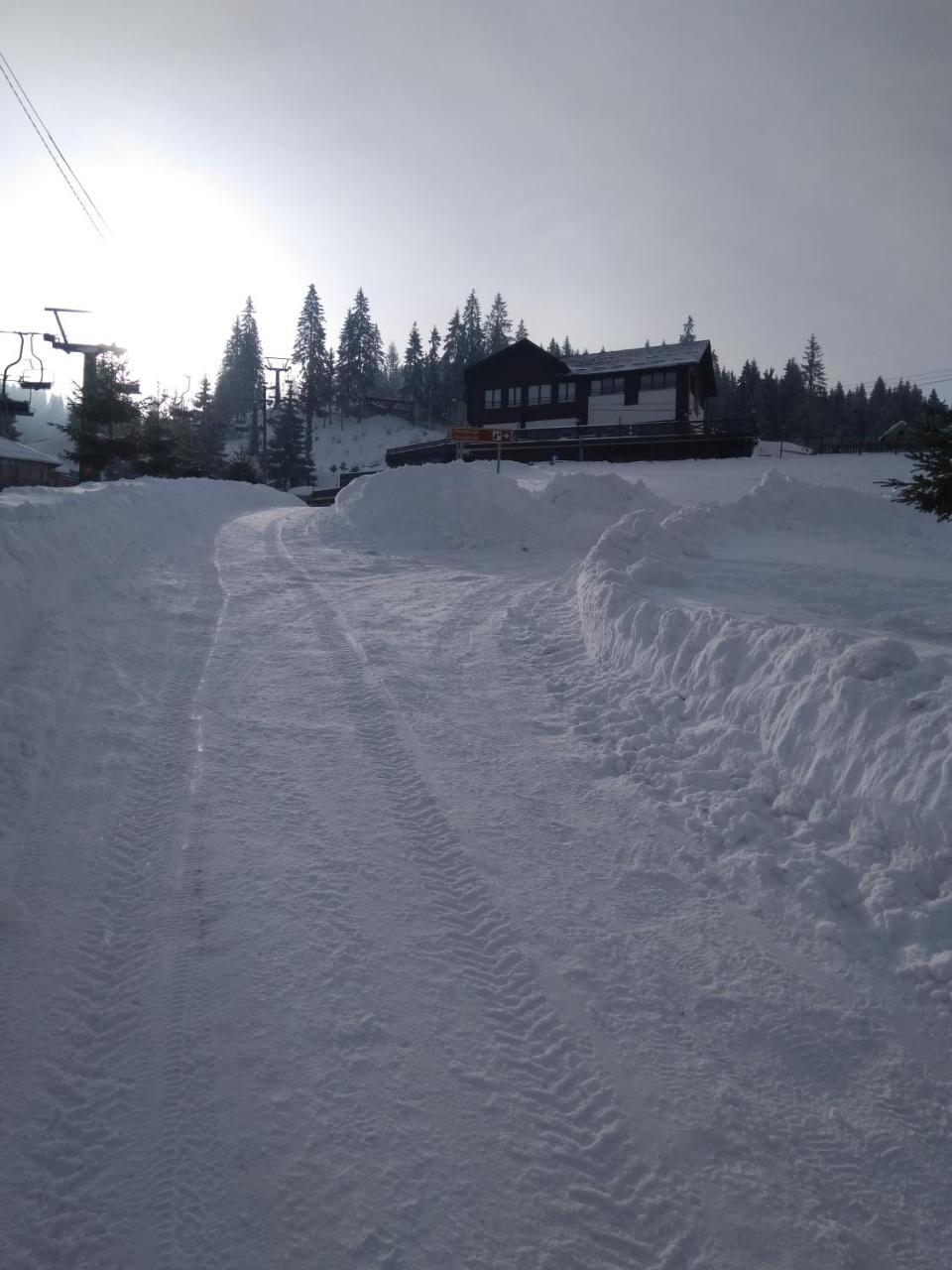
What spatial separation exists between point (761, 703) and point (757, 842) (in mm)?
1500

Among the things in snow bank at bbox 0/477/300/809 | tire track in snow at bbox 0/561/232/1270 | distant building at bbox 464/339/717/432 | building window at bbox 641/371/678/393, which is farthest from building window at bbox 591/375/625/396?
tire track in snow at bbox 0/561/232/1270

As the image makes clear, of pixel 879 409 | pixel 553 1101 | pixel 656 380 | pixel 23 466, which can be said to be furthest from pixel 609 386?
pixel 879 409

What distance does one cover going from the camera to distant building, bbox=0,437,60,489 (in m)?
39.8

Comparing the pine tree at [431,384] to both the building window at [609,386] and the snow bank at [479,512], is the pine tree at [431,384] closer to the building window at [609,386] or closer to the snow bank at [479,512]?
the building window at [609,386]

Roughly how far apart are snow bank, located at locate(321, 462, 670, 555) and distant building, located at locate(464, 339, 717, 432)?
2453cm

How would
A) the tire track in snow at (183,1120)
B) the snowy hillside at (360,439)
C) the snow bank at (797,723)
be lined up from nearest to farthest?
the tire track in snow at (183,1120) < the snow bank at (797,723) < the snowy hillside at (360,439)

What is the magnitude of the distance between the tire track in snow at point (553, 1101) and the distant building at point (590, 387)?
133 ft

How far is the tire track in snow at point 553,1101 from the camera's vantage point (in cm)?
229

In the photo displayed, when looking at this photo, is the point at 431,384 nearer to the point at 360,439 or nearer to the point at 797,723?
the point at 360,439

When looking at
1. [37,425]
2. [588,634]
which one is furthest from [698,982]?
[37,425]

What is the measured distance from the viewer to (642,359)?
4538cm

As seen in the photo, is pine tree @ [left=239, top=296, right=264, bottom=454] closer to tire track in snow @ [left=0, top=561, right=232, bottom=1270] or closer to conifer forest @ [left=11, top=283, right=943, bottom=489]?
conifer forest @ [left=11, top=283, right=943, bottom=489]

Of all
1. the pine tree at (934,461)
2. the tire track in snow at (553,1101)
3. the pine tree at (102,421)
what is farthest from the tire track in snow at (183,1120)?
the pine tree at (102,421)

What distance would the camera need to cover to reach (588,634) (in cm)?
907
